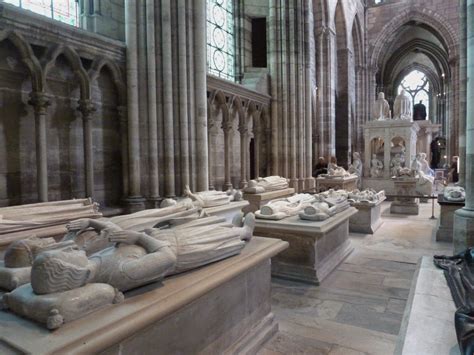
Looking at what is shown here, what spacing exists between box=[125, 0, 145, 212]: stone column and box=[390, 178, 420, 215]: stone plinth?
606cm

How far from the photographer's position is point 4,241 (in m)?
3.06

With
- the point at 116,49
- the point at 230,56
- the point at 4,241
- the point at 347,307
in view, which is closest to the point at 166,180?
the point at 116,49

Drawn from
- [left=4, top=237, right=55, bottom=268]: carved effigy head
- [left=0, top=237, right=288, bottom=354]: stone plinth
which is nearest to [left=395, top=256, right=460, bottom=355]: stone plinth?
[left=0, top=237, right=288, bottom=354]: stone plinth

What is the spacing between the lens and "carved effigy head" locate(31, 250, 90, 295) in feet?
4.79

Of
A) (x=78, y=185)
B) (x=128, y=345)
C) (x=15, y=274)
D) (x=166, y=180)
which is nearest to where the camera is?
(x=128, y=345)

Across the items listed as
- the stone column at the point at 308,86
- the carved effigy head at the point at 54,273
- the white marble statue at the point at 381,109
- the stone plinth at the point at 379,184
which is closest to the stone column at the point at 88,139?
the carved effigy head at the point at 54,273

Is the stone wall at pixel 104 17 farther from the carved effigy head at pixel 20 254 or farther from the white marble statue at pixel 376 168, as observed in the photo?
the white marble statue at pixel 376 168

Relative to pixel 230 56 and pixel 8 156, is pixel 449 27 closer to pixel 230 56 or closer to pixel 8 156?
pixel 230 56

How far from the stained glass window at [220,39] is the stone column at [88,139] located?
4.65m

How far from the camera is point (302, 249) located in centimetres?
395

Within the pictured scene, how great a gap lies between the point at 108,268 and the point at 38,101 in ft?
11.5

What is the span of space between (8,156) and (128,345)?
365 cm

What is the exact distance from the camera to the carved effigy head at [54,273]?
1.46 meters

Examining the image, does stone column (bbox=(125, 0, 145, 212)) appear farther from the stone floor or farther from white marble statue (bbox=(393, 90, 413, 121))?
white marble statue (bbox=(393, 90, 413, 121))
